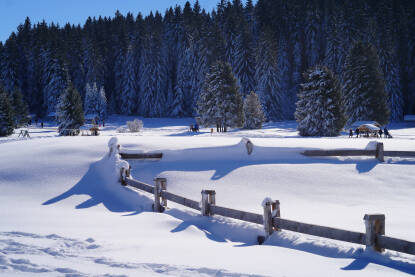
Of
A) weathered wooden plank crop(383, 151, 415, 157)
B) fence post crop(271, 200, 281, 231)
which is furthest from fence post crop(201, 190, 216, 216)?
weathered wooden plank crop(383, 151, 415, 157)

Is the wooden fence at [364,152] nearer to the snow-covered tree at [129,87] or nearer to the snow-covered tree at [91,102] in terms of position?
the snow-covered tree at [91,102]

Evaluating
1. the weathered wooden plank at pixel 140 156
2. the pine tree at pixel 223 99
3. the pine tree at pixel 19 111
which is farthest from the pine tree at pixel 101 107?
the weathered wooden plank at pixel 140 156

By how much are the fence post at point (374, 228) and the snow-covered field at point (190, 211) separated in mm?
214

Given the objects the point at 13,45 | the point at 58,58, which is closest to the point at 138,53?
the point at 58,58

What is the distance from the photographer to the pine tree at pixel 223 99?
48031 millimetres

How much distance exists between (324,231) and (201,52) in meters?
68.5

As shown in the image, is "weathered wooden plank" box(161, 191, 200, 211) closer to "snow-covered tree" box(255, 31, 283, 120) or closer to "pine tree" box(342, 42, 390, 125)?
"pine tree" box(342, 42, 390, 125)

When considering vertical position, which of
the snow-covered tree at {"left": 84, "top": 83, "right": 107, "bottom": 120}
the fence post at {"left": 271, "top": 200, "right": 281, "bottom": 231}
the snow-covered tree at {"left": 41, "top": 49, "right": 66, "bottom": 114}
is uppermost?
the snow-covered tree at {"left": 41, "top": 49, "right": 66, "bottom": 114}

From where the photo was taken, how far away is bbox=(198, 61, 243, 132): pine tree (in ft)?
158

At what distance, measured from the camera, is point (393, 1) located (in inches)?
2867

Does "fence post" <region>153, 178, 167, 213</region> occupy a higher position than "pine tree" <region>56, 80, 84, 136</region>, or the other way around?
"pine tree" <region>56, 80, 84, 136</region>

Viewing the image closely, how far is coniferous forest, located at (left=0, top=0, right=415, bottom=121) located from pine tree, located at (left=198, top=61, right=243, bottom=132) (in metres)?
15.5

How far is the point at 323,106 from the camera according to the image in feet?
121

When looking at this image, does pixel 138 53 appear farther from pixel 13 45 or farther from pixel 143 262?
pixel 143 262
